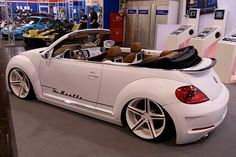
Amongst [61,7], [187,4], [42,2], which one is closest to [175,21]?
[187,4]

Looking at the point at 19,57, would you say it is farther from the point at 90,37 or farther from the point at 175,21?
the point at 175,21

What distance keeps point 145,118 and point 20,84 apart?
229 centimetres

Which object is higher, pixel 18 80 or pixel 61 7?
pixel 61 7

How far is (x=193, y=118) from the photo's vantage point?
2.29m

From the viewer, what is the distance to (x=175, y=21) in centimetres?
820

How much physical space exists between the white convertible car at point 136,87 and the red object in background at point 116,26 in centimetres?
642

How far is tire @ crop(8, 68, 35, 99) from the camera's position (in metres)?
3.73

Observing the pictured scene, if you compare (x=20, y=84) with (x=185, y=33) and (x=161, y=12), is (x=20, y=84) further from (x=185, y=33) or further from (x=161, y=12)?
(x=161, y=12)

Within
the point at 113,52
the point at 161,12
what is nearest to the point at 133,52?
the point at 113,52

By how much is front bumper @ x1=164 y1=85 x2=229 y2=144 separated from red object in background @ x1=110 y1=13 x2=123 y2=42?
7980 mm

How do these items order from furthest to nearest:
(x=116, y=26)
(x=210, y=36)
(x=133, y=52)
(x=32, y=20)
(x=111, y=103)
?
1. (x=32, y=20)
2. (x=116, y=26)
3. (x=210, y=36)
4. (x=133, y=52)
5. (x=111, y=103)

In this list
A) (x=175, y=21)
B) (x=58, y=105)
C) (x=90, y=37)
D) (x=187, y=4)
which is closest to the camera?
(x=58, y=105)

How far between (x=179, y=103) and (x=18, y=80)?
2.79 m

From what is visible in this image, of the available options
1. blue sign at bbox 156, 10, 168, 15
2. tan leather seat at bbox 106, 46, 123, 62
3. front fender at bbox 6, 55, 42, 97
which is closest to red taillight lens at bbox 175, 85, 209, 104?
tan leather seat at bbox 106, 46, 123, 62
